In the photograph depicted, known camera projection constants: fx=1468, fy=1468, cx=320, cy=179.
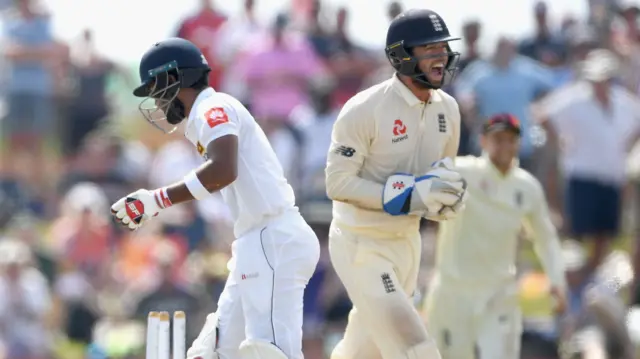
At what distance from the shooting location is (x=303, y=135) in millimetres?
15023

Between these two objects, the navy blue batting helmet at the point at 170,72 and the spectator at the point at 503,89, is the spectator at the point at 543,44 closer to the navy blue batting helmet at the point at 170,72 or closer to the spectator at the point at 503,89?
the spectator at the point at 503,89

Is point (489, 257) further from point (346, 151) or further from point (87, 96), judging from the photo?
point (87, 96)

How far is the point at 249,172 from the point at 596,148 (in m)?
7.15

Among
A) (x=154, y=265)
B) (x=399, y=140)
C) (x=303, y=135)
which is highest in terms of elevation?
(x=399, y=140)

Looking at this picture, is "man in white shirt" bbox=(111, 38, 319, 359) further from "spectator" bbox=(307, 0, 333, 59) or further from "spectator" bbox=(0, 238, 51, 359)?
"spectator" bbox=(307, 0, 333, 59)

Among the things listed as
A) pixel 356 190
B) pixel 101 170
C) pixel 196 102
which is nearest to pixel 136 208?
pixel 196 102

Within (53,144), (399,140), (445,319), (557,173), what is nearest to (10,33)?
(53,144)

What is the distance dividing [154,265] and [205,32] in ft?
9.89

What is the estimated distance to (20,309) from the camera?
536 inches

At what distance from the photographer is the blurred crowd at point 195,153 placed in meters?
13.9

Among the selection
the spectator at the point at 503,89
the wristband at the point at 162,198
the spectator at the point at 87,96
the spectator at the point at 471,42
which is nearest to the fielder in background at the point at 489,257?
the wristband at the point at 162,198

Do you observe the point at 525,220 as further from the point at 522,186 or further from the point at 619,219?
the point at 619,219

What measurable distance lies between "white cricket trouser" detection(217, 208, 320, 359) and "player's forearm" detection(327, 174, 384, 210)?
628 mm

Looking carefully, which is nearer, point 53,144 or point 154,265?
point 154,265
